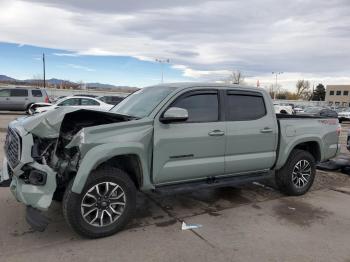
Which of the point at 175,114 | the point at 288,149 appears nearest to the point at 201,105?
the point at 175,114

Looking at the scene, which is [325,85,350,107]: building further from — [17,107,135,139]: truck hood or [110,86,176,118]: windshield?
[17,107,135,139]: truck hood

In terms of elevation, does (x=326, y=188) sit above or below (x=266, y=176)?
below

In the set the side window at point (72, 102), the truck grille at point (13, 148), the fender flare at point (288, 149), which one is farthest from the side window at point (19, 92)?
the fender flare at point (288, 149)

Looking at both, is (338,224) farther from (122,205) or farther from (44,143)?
(44,143)

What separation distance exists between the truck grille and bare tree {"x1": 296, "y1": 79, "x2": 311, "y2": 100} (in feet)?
454

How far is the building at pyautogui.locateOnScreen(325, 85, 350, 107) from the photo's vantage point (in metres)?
113

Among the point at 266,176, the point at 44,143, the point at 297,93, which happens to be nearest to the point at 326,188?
the point at 266,176

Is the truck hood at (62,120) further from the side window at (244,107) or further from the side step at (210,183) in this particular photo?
the side window at (244,107)

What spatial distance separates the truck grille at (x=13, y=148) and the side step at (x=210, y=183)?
68.6 inches

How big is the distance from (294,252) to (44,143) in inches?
125

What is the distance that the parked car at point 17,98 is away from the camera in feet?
79.3

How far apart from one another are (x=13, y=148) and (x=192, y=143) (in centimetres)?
226

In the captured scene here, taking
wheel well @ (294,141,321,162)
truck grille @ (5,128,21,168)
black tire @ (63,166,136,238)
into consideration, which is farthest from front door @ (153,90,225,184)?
wheel well @ (294,141,321,162)

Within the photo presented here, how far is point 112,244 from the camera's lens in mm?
4277
